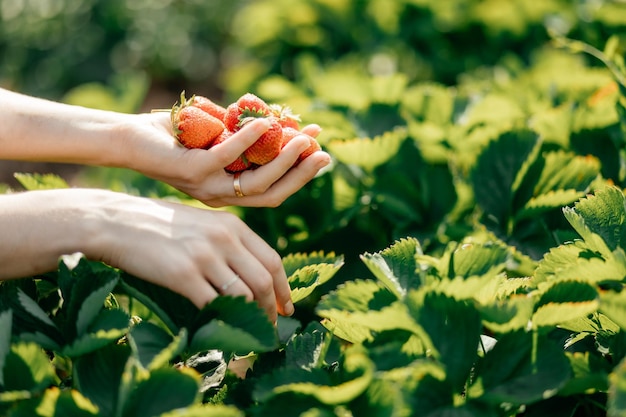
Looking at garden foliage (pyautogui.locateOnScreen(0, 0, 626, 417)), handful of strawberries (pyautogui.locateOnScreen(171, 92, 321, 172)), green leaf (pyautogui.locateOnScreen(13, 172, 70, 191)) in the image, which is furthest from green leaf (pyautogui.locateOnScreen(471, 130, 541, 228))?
green leaf (pyautogui.locateOnScreen(13, 172, 70, 191))

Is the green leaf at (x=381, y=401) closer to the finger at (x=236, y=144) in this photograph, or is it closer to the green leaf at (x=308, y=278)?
the green leaf at (x=308, y=278)

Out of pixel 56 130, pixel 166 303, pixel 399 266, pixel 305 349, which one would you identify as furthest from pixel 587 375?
pixel 56 130

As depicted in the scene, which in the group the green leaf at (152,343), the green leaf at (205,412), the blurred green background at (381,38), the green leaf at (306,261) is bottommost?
the blurred green background at (381,38)

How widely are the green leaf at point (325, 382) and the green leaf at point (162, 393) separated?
0.33 feet

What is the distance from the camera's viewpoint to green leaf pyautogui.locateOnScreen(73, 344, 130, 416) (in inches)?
38.5

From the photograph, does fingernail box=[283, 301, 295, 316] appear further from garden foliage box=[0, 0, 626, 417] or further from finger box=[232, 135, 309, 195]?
finger box=[232, 135, 309, 195]

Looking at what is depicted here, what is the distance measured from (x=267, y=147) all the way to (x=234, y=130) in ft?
0.35

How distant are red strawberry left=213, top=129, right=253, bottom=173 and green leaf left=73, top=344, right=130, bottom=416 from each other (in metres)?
0.39

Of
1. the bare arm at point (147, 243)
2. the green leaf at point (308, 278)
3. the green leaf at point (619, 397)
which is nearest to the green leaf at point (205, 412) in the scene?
the bare arm at point (147, 243)

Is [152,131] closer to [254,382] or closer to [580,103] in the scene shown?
[254,382]

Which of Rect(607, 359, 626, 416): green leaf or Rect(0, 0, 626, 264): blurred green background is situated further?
Rect(0, 0, 626, 264): blurred green background

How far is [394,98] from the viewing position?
1899 millimetres

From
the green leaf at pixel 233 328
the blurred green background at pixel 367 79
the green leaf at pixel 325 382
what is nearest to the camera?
the green leaf at pixel 325 382

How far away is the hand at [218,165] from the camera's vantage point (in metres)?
1.22
